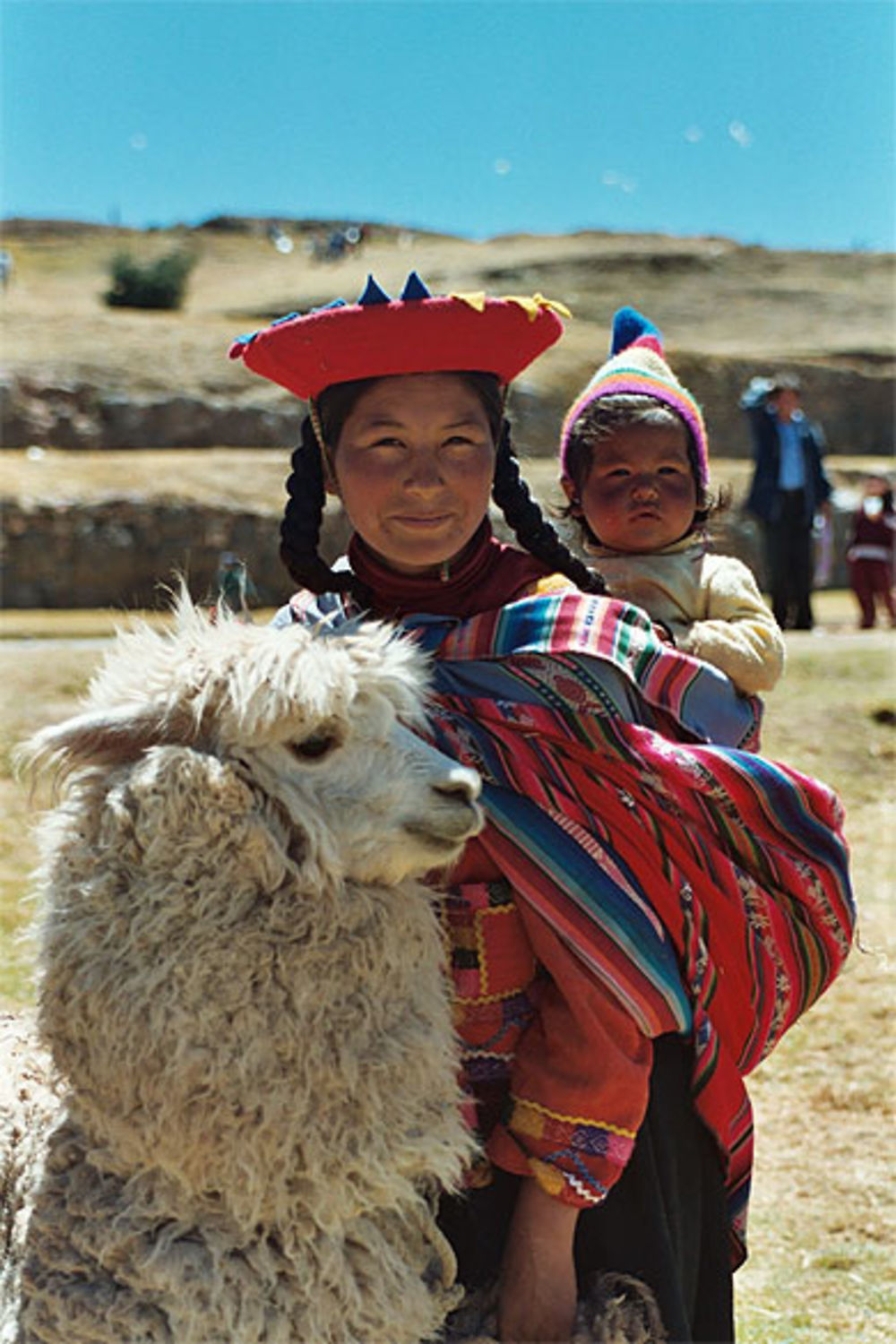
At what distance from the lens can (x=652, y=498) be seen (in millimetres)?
2080

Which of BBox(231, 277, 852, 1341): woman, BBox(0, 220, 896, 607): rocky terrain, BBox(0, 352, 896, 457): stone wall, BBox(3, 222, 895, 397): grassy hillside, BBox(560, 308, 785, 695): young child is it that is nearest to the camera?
BBox(231, 277, 852, 1341): woman

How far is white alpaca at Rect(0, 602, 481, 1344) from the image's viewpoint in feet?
4.81

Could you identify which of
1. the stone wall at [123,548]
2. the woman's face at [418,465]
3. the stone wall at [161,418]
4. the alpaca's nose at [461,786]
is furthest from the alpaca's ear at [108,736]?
the stone wall at [161,418]

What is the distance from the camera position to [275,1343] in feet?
4.88

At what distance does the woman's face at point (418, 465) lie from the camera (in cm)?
173

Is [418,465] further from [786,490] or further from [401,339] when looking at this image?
[786,490]

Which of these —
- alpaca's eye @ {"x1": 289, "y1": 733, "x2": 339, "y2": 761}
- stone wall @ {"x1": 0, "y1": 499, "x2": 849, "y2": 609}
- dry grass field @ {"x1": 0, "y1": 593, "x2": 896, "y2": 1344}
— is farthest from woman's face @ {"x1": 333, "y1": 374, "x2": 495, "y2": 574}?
stone wall @ {"x1": 0, "y1": 499, "x2": 849, "y2": 609}

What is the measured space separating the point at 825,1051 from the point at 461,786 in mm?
3117

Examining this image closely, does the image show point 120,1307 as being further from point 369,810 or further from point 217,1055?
point 369,810

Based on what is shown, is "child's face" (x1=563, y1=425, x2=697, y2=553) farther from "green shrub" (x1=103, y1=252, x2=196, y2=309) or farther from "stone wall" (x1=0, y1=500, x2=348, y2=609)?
"green shrub" (x1=103, y1=252, x2=196, y2=309)

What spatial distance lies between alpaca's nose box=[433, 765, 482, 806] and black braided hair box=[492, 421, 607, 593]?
454 mm

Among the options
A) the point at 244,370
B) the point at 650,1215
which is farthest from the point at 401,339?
the point at 244,370

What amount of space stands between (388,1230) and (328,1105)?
204 mm

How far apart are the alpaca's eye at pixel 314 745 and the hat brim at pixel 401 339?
1.56 feet
